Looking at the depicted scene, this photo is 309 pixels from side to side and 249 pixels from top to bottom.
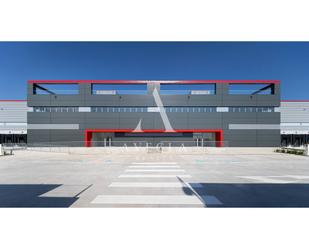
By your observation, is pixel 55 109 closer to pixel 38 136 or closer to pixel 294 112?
pixel 38 136

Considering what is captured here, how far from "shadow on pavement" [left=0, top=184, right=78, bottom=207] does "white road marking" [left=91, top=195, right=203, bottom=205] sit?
3.27 feet

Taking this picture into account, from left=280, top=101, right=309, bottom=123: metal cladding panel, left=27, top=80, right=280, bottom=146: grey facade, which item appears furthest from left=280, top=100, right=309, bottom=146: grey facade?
left=27, top=80, right=280, bottom=146: grey facade

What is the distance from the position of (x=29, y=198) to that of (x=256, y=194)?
7872 millimetres

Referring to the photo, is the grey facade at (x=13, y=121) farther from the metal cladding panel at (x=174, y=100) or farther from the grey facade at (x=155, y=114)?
the metal cladding panel at (x=174, y=100)

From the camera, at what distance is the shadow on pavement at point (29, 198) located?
16.4ft

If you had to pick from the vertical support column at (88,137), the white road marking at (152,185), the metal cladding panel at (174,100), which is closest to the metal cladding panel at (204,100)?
the metal cladding panel at (174,100)

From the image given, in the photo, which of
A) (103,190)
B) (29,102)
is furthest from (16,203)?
(29,102)

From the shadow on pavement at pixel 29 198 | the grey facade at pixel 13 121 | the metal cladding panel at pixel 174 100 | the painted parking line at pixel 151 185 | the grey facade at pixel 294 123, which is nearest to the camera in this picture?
the shadow on pavement at pixel 29 198

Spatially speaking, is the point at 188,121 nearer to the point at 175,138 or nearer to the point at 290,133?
the point at 175,138

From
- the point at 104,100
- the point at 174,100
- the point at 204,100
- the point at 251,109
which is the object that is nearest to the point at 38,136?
the point at 104,100

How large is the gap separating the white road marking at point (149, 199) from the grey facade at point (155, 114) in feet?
85.9

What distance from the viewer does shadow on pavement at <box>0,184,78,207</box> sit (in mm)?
4986

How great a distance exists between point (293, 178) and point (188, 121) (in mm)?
23946

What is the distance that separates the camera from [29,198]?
5.44 metres
